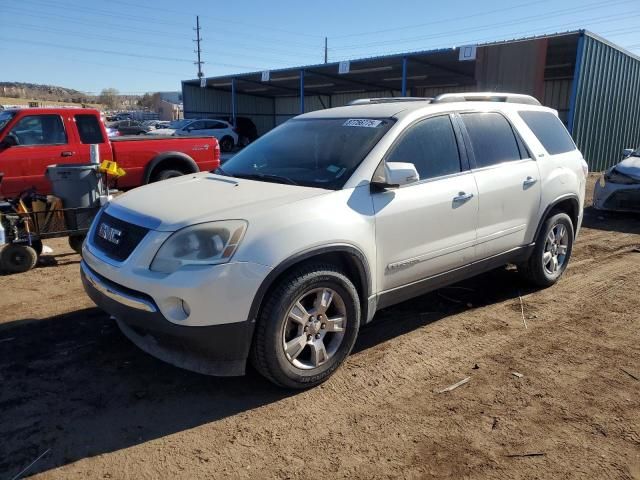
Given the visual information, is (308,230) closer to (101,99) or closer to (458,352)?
(458,352)

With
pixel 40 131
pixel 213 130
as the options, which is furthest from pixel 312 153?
pixel 213 130

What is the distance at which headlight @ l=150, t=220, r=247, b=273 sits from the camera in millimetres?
2924

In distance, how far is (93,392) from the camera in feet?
10.7

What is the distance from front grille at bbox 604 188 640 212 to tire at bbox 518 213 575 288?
4322 mm

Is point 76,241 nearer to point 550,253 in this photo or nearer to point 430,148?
point 430,148

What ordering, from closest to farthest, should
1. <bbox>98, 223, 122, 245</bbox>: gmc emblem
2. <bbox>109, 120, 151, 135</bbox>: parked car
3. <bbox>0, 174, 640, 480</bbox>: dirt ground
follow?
<bbox>0, 174, 640, 480</bbox>: dirt ground
<bbox>98, 223, 122, 245</bbox>: gmc emblem
<bbox>109, 120, 151, 135</bbox>: parked car

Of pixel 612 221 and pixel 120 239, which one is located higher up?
pixel 120 239

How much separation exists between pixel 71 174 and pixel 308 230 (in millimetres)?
4173

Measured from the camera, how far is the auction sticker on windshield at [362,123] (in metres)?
3.88

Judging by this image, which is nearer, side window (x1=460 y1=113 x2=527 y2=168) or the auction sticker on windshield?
the auction sticker on windshield

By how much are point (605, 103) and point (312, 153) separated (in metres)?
15.7

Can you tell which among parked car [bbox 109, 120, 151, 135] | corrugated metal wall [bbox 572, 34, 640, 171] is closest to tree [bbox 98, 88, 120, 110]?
parked car [bbox 109, 120, 151, 135]

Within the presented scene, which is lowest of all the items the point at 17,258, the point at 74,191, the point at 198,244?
the point at 17,258

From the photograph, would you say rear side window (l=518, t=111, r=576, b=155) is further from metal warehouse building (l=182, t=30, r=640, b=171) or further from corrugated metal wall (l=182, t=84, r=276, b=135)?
corrugated metal wall (l=182, t=84, r=276, b=135)
